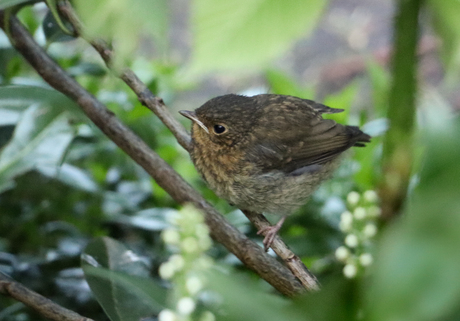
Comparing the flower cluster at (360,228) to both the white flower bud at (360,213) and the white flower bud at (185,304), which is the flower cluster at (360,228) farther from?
the white flower bud at (185,304)

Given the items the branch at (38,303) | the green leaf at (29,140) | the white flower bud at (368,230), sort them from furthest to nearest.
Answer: the green leaf at (29,140) < the branch at (38,303) < the white flower bud at (368,230)

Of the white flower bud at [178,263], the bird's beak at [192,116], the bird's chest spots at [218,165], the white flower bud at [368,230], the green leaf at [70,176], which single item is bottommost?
the white flower bud at [178,263]

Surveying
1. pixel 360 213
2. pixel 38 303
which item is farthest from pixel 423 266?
pixel 38 303

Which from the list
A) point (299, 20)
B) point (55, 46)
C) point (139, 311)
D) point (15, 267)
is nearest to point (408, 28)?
point (299, 20)

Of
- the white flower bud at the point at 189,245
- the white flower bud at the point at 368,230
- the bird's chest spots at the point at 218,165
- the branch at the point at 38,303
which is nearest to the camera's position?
the white flower bud at the point at 189,245

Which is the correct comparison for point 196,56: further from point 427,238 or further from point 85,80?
point 85,80

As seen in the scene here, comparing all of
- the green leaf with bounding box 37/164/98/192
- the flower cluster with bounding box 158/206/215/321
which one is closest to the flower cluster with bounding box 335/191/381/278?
the flower cluster with bounding box 158/206/215/321

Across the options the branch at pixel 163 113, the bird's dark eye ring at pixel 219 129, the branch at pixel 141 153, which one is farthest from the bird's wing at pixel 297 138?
the branch at pixel 141 153
